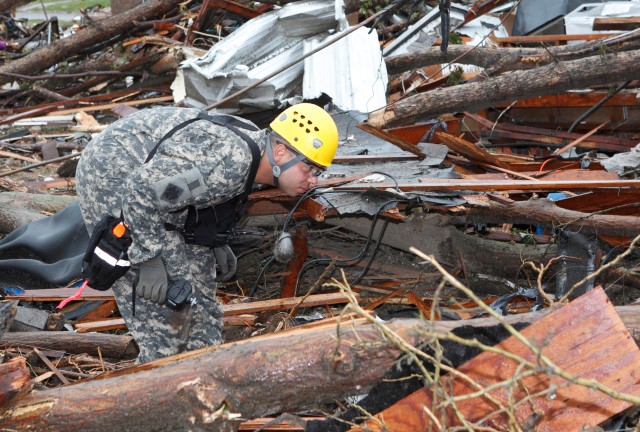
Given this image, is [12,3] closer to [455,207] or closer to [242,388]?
[455,207]

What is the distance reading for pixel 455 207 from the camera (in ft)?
17.4

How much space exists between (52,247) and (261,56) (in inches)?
156

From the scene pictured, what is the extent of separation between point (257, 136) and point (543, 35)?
674 centimetres

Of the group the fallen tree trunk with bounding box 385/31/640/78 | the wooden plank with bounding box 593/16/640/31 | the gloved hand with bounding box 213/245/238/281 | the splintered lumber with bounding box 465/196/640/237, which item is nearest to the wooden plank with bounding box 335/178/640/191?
the splintered lumber with bounding box 465/196/640/237

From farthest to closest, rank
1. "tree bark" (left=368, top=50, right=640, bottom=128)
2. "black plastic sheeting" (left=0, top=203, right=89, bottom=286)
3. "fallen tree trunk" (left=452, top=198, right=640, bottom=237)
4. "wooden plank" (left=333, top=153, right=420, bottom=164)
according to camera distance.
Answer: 1. "tree bark" (left=368, top=50, right=640, bottom=128)
2. "wooden plank" (left=333, top=153, right=420, bottom=164)
3. "black plastic sheeting" (left=0, top=203, right=89, bottom=286)
4. "fallen tree trunk" (left=452, top=198, right=640, bottom=237)

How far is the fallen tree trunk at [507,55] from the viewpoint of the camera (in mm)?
6945

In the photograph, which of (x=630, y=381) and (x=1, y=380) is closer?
(x=630, y=381)

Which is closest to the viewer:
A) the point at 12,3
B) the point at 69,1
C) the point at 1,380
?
the point at 1,380

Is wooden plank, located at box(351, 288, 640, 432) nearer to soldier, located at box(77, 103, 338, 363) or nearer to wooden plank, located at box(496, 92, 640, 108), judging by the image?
soldier, located at box(77, 103, 338, 363)

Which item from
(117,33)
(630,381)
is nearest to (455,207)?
(630,381)

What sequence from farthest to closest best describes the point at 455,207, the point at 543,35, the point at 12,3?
1. the point at 12,3
2. the point at 543,35
3. the point at 455,207

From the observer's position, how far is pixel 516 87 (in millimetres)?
6715

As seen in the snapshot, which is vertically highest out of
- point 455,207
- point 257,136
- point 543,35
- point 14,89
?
point 257,136

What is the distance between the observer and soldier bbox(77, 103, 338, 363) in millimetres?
3861
